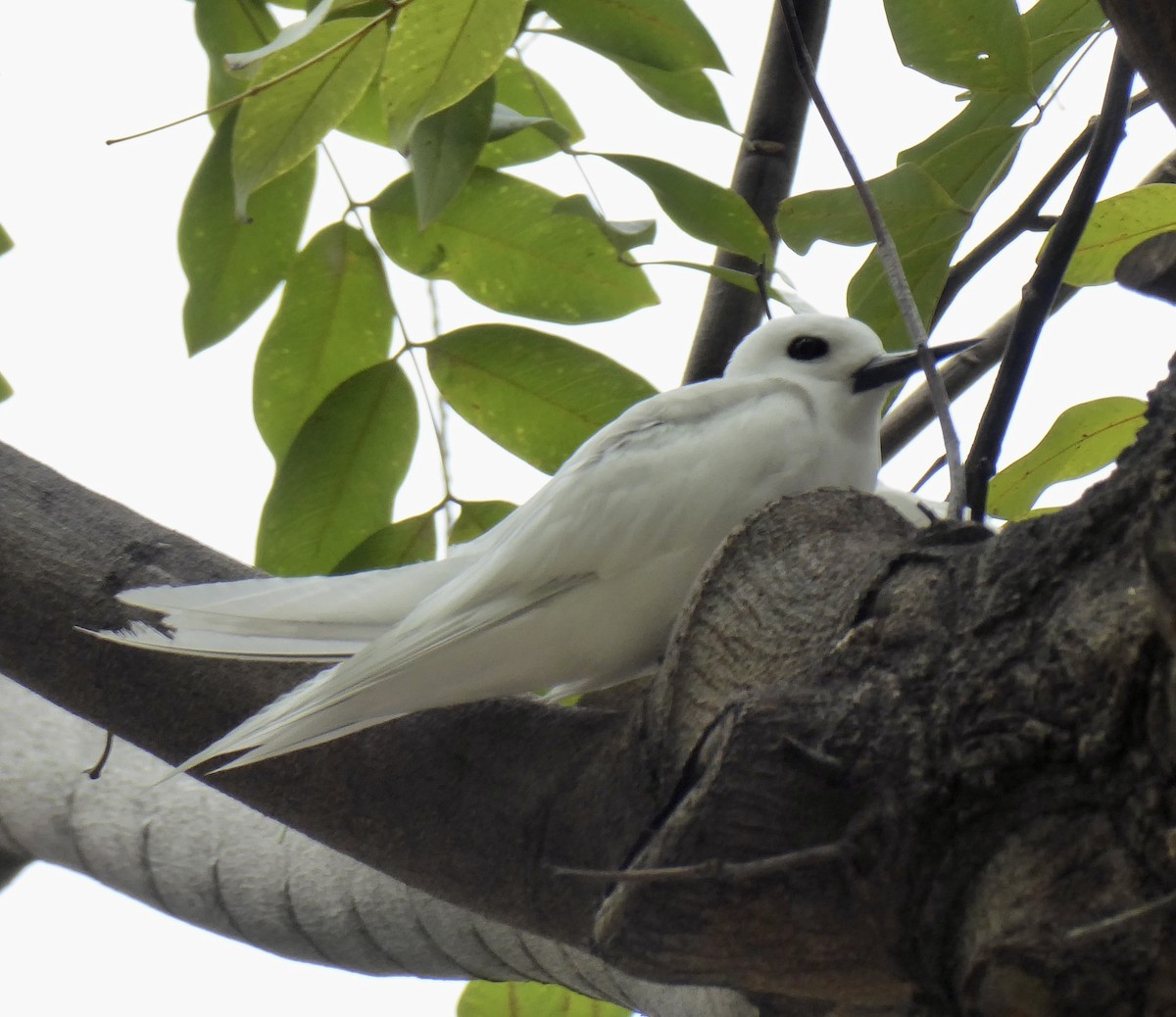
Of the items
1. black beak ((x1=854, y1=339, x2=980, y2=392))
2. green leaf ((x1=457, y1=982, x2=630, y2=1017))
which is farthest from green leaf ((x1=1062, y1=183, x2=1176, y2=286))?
green leaf ((x1=457, y1=982, x2=630, y2=1017))

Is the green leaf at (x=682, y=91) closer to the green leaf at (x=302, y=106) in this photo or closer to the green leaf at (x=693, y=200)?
the green leaf at (x=693, y=200)

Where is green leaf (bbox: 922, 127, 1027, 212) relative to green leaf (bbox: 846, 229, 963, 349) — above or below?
above

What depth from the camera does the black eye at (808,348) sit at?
2.71 meters

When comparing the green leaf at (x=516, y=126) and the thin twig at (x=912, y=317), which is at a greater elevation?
the green leaf at (x=516, y=126)

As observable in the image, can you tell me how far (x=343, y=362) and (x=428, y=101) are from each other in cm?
69

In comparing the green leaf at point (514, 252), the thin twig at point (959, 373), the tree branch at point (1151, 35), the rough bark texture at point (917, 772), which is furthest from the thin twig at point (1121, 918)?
the thin twig at point (959, 373)

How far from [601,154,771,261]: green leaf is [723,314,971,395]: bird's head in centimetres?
44

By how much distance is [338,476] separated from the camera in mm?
2303

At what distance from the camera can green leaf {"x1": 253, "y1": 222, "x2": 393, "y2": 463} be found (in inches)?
93.6

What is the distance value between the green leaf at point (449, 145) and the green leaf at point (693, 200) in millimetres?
249

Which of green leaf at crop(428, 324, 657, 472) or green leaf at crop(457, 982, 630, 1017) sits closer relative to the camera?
green leaf at crop(428, 324, 657, 472)

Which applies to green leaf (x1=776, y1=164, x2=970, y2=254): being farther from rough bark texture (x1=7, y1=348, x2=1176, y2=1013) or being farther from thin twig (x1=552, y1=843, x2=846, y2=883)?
thin twig (x1=552, y1=843, x2=846, y2=883)

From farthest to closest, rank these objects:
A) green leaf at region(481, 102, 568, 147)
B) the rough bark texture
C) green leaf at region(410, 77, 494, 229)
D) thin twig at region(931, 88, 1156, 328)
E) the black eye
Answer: the black eye, thin twig at region(931, 88, 1156, 328), green leaf at region(481, 102, 568, 147), green leaf at region(410, 77, 494, 229), the rough bark texture

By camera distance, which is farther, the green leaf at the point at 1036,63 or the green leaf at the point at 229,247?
the green leaf at the point at 229,247
